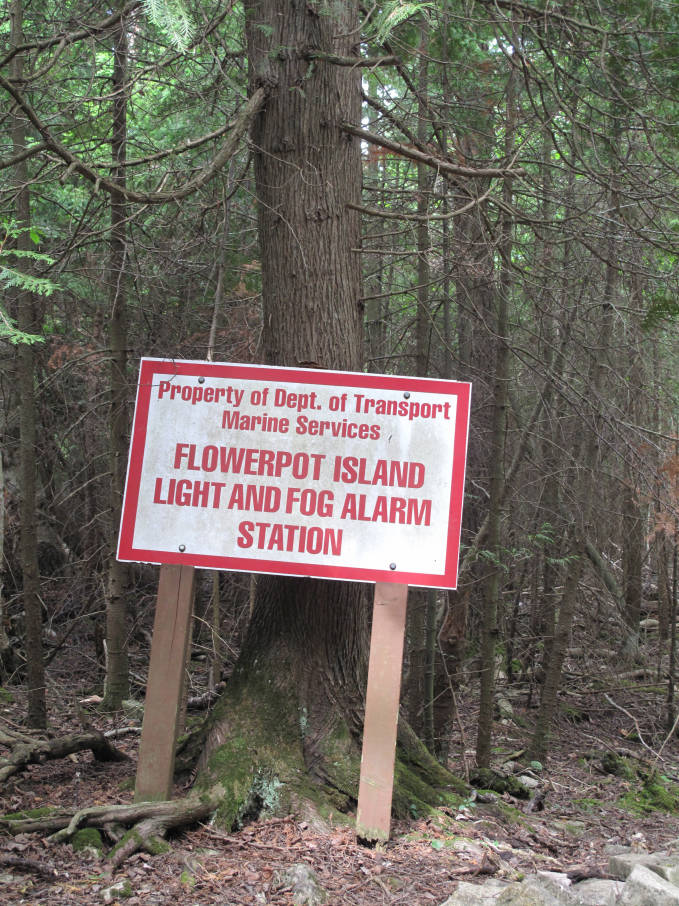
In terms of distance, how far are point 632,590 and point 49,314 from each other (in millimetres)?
8712

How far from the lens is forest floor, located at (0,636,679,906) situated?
3.49 metres

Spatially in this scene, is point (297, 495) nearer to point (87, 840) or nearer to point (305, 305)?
point (305, 305)

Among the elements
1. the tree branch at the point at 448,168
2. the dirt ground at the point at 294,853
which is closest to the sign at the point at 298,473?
the tree branch at the point at 448,168

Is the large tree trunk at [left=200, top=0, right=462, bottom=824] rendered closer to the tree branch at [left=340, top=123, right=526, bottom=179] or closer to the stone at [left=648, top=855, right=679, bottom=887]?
the tree branch at [left=340, top=123, right=526, bottom=179]

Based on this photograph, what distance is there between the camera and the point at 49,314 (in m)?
9.70

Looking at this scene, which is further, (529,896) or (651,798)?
(651,798)

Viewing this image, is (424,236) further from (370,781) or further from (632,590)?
(632,590)

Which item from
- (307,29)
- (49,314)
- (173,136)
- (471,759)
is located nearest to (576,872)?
(471,759)

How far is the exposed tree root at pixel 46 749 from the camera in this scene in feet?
15.8

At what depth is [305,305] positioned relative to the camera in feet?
15.0

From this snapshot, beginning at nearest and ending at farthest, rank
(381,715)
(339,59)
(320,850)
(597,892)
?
(597,892) → (320,850) → (381,715) → (339,59)

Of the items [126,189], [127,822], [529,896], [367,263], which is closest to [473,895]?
[529,896]

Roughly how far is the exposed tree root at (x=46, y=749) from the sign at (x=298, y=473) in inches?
59.2

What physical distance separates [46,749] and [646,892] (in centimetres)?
343
